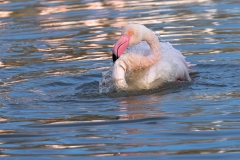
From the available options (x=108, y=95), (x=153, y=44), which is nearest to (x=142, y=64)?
(x=153, y=44)

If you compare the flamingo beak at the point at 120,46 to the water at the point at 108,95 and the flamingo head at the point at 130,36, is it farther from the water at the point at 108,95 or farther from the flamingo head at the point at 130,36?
the water at the point at 108,95

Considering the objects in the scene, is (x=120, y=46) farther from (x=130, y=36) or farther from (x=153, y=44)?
(x=153, y=44)

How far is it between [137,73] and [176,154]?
3.34m

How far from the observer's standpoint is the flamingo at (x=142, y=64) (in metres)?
8.54

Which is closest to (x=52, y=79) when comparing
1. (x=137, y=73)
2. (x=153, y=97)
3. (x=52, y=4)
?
(x=137, y=73)

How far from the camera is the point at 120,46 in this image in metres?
8.61

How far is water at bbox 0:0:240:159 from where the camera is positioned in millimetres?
5971

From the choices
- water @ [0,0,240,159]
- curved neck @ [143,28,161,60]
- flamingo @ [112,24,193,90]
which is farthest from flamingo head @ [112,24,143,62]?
water @ [0,0,240,159]

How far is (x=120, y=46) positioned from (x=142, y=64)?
446 mm

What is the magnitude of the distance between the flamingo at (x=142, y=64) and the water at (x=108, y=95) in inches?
6.8

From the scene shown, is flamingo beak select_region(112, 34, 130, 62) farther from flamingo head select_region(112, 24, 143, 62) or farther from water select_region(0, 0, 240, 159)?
water select_region(0, 0, 240, 159)

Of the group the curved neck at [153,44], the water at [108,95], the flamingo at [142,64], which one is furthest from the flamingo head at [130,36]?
the water at [108,95]

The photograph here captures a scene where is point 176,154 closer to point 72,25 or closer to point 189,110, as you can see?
point 189,110

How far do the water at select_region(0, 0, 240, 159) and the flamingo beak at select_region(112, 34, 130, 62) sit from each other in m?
0.53
